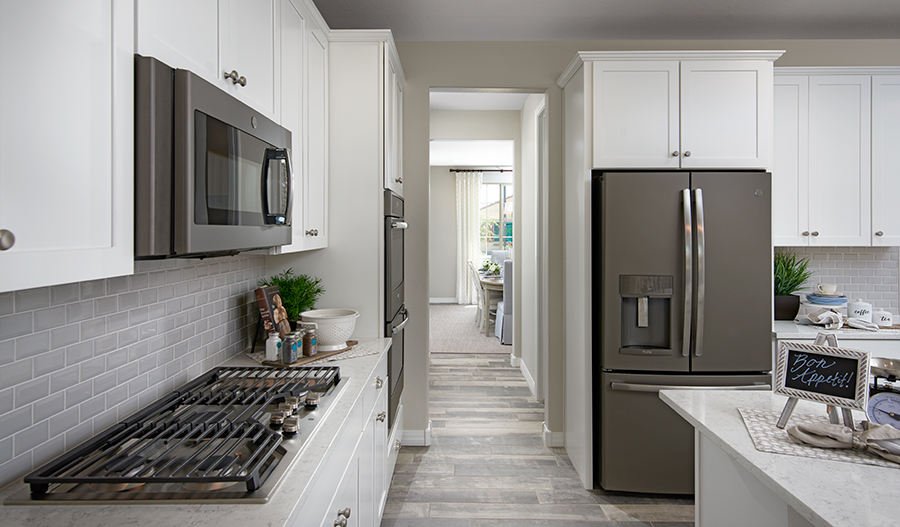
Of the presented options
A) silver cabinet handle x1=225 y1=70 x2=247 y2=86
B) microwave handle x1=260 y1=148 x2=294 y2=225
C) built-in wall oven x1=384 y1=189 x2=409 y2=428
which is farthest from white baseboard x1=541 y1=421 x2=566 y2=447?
silver cabinet handle x1=225 y1=70 x2=247 y2=86

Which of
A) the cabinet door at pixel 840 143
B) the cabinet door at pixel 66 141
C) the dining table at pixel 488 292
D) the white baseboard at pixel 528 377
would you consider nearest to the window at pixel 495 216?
the dining table at pixel 488 292

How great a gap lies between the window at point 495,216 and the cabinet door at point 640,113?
6924 mm

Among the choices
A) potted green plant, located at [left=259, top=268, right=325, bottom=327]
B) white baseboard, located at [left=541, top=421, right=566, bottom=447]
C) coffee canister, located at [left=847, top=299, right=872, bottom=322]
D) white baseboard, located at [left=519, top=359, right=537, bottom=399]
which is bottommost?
white baseboard, located at [left=541, top=421, right=566, bottom=447]

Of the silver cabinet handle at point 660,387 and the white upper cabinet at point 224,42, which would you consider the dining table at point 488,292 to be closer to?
the silver cabinet handle at point 660,387

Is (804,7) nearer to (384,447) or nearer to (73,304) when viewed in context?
(384,447)

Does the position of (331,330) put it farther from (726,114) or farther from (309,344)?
(726,114)

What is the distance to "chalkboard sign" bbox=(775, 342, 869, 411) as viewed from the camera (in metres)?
1.07

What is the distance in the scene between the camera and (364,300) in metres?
2.38

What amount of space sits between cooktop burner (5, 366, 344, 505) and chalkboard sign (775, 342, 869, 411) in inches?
48.1

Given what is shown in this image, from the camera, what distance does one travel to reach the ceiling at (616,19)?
8.57ft

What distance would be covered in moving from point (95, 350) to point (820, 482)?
1.70 m

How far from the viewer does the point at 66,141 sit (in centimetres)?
75

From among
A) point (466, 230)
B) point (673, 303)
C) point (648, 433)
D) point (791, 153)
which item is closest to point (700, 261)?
point (673, 303)

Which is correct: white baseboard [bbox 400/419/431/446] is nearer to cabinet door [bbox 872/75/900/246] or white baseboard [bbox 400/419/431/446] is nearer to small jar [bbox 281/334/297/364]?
small jar [bbox 281/334/297/364]
